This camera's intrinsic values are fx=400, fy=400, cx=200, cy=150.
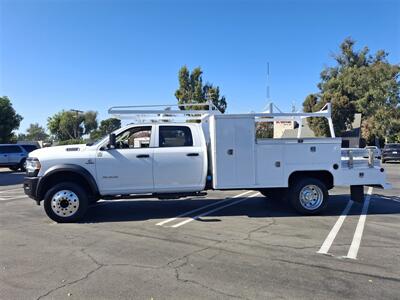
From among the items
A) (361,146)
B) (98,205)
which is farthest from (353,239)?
(98,205)

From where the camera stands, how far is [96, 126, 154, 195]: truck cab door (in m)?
8.52

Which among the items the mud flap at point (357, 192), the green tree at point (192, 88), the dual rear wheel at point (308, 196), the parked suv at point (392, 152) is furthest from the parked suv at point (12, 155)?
the parked suv at point (392, 152)

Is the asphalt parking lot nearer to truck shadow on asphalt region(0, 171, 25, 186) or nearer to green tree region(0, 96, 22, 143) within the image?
truck shadow on asphalt region(0, 171, 25, 186)

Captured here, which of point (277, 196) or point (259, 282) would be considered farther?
point (277, 196)

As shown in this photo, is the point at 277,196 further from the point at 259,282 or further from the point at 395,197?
the point at 259,282

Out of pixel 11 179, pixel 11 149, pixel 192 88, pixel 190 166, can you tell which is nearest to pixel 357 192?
pixel 190 166

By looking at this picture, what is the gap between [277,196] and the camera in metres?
10.0

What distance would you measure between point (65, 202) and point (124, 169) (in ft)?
4.55

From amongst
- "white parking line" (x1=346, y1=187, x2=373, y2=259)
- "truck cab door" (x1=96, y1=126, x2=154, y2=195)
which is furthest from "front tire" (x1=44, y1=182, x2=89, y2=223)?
"white parking line" (x1=346, y1=187, x2=373, y2=259)

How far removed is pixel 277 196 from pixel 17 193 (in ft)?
32.1

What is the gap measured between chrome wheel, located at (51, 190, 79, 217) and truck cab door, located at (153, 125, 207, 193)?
67.5 inches

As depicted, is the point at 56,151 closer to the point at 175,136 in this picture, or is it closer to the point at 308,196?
the point at 175,136

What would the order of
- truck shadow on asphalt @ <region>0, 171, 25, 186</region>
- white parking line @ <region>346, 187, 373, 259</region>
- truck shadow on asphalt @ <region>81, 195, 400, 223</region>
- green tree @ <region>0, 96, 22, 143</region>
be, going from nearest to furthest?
white parking line @ <region>346, 187, 373, 259</region>
truck shadow on asphalt @ <region>81, 195, 400, 223</region>
truck shadow on asphalt @ <region>0, 171, 25, 186</region>
green tree @ <region>0, 96, 22, 143</region>

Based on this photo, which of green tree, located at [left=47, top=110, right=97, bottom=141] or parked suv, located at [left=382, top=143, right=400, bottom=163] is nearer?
parked suv, located at [left=382, top=143, right=400, bottom=163]
